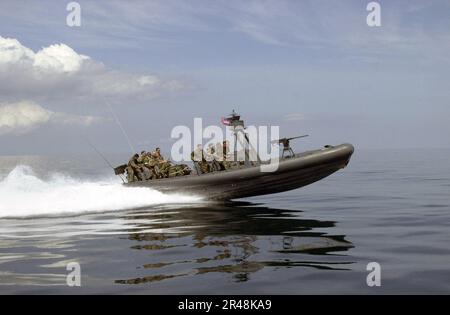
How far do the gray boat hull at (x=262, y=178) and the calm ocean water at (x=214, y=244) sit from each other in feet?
1.73

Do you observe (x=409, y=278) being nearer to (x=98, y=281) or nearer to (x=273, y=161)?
(x=98, y=281)

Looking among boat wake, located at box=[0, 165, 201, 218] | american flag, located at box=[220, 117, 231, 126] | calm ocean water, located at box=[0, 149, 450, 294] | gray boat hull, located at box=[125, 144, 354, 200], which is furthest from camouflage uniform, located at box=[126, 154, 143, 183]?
american flag, located at box=[220, 117, 231, 126]

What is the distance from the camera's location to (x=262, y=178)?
19094 millimetres

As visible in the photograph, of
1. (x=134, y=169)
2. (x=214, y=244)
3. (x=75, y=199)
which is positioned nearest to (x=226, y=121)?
(x=134, y=169)

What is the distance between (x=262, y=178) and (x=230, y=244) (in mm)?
8237

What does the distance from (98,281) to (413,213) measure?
12.5 m

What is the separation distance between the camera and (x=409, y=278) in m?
8.07

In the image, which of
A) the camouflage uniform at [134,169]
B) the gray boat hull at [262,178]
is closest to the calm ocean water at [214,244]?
the gray boat hull at [262,178]

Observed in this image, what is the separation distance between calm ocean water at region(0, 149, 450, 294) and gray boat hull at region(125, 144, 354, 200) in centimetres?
53

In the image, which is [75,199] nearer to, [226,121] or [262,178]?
[226,121]

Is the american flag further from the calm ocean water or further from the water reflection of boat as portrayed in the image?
the water reflection of boat

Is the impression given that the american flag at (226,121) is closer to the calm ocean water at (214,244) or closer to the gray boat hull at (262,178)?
the gray boat hull at (262,178)
